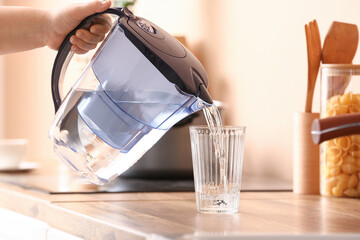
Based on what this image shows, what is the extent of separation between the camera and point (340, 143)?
1.08 meters

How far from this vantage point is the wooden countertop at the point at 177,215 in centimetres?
74

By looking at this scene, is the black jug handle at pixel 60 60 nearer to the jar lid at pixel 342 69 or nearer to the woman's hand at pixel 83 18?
the woman's hand at pixel 83 18

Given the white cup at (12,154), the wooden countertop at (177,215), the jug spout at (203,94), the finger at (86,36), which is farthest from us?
the white cup at (12,154)

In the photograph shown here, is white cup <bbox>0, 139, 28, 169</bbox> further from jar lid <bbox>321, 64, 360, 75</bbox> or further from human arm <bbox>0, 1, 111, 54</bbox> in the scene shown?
jar lid <bbox>321, 64, 360, 75</bbox>

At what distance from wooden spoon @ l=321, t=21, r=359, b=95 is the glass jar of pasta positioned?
0.01 meters

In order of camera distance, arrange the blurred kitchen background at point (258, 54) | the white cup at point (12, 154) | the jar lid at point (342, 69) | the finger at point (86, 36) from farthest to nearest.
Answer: the white cup at point (12, 154) < the blurred kitchen background at point (258, 54) < the jar lid at point (342, 69) < the finger at point (86, 36)

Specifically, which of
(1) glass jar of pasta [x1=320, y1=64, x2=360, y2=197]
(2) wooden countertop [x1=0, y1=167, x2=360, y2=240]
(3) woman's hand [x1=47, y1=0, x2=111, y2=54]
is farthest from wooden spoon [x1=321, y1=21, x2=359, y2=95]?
(3) woman's hand [x1=47, y1=0, x2=111, y2=54]

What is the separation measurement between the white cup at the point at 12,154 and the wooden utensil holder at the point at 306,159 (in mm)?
801

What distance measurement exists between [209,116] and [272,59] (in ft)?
1.95

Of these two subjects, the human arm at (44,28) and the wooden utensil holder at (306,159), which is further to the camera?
the wooden utensil holder at (306,159)

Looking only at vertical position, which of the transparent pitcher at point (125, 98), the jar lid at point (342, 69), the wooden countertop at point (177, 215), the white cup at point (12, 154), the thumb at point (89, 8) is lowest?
the wooden countertop at point (177, 215)

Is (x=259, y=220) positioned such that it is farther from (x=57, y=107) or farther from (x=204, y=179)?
(x=57, y=107)

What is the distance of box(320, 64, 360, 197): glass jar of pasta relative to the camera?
3.53 feet

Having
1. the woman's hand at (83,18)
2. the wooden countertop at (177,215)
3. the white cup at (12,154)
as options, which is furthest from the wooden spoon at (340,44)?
the white cup at (12,154)
